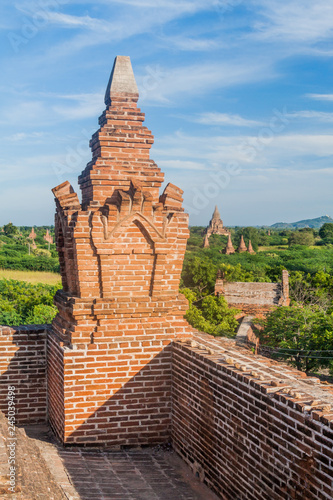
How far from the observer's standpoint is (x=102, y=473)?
5035 mm

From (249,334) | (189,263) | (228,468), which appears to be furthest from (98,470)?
(189,263)

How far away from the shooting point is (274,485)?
149 inches

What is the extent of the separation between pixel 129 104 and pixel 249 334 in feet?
62.9

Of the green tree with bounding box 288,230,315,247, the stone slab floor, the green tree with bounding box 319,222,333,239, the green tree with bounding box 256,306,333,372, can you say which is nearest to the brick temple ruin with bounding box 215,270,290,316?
the green tree with bounding box 256,306,333,372

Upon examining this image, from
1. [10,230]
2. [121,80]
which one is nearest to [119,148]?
[121,80]

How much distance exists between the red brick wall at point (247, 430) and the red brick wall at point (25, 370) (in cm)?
211

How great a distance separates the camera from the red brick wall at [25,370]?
22.5 ft

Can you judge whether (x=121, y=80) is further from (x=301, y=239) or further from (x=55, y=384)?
(x=301, y=239)

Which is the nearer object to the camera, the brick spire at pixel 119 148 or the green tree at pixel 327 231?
the brick spire at pixel 119 148

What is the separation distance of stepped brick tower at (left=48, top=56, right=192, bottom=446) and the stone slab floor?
257mm

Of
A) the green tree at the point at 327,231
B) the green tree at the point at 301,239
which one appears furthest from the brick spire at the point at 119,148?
the green tree at the point at 327,231

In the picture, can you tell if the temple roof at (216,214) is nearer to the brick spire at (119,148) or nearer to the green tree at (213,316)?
the green tree at (213,316)

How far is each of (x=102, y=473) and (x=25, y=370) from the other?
238cm

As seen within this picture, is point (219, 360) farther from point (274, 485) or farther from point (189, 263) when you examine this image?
point (189, 263)
